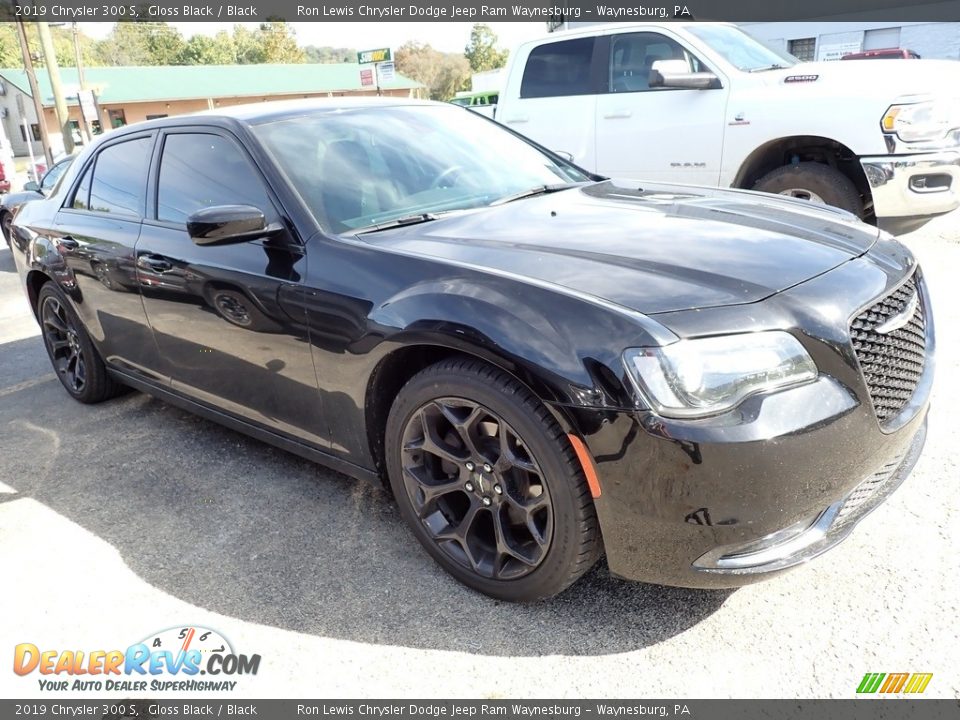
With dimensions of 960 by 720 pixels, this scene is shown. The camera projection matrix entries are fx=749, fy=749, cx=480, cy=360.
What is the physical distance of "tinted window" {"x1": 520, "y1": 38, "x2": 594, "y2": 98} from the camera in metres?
7.07

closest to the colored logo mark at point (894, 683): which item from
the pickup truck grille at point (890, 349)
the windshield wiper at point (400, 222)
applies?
the pickup truck grille at point (890, 349)

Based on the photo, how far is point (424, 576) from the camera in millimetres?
2719

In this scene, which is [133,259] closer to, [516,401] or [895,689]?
[516,401]

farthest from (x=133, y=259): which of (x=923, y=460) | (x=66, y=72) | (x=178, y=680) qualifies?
(x=66, y=72)

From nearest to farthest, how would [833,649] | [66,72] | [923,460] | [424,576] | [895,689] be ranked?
1. [895,689]
2. [833,649]
3. [424,576]
4. [923,460]
5. [66,72]

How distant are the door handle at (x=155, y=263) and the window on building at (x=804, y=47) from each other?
3349cm

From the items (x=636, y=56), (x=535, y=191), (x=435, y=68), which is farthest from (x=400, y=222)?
(x=435, y=68)

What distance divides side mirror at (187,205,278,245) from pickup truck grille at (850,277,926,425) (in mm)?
2076

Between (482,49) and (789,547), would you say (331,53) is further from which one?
(789,547)

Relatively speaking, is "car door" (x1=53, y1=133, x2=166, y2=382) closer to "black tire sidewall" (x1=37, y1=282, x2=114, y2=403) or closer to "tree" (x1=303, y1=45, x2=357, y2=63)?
"black tire sidewall" (x1=37, y1=282, x2=114, y2=403)

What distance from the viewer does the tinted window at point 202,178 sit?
3.10 m

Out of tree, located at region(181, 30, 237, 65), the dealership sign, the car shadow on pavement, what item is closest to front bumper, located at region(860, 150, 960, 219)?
the car shadow on pavement

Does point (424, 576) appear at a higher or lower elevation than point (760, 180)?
lower

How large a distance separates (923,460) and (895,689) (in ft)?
4.63
